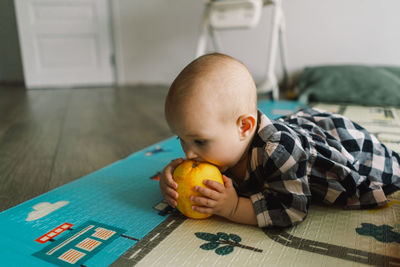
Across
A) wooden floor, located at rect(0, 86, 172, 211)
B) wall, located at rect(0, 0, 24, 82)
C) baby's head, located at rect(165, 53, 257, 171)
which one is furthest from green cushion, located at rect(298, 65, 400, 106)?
wall, located at rect(0, 0, 24, 82)

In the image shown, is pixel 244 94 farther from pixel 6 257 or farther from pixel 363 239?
pixel 6 257

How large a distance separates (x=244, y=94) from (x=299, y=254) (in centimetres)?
27

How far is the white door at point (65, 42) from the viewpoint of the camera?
8.39ft

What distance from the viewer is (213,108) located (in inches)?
21.3

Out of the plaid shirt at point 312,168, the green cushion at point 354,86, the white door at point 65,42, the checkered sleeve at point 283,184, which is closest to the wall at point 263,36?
the white door at point 65,42

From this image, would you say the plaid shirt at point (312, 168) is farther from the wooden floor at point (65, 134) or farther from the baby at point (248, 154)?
the wooden floor at point (65, 134)

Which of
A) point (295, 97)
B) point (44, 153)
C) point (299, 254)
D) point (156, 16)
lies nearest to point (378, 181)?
point (299, 254)

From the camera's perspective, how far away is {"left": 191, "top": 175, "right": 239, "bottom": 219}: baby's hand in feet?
1.84

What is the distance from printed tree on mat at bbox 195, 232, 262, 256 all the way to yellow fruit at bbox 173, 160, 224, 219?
0.16ft

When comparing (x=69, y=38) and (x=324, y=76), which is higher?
(x=69, y=38)

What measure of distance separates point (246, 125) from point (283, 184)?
0.12 meters

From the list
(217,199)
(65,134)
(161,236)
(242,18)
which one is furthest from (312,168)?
(242,18)

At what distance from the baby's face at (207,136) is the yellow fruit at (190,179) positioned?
0.02m

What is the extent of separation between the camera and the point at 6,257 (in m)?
0.50
